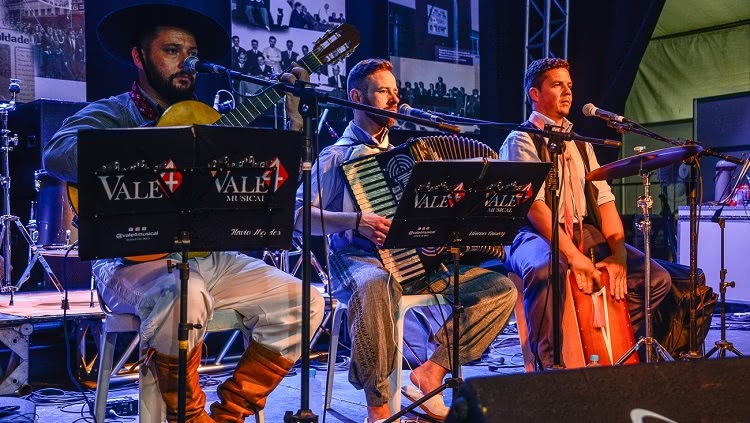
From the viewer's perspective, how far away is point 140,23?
4.23 metres

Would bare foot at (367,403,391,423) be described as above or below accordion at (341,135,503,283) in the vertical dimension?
below

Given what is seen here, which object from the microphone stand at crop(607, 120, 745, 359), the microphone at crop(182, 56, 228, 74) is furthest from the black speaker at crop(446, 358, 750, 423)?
the microphone stand at crop(607, 120, 745, 359)

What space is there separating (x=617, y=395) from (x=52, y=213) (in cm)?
523

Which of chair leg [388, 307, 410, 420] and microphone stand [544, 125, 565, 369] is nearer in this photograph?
microphone stand [544, 125, 565, 369]

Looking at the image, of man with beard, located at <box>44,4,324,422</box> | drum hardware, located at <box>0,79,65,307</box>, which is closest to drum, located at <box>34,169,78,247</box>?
drum hardware, located at <box>0,79,65,307</box>

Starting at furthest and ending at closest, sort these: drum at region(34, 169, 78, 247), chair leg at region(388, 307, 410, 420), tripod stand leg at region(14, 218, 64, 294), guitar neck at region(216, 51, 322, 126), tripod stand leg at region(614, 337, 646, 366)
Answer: drum at region(34, 169, 78, 247)
tripod stand leg at region(14, 218, 64, 294)
tripod stand leg at region(614, 337, 646, 366)
chair leg at region(388, 307, 410, 420)
guitar neck at region(216, 51, 322, 126)

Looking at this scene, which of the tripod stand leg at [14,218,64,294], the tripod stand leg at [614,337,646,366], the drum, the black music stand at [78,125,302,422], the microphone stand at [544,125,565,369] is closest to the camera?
the black music stand at [78,125,302,422]

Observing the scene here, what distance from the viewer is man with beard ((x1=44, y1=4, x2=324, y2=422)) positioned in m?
3.50

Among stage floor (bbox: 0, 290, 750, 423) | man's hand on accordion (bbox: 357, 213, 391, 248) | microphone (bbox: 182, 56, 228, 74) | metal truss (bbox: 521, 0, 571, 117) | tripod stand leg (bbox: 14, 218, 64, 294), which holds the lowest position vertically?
stage floor (bbox: 0, 290, 750, 423)

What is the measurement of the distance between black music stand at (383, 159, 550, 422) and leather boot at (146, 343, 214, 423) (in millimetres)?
786

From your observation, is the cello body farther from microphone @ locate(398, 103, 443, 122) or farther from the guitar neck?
the guitar neck

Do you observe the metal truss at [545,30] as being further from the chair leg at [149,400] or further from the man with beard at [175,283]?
the chair leg at [149,400]

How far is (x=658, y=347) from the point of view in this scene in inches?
183

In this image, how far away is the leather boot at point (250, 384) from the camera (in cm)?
371
